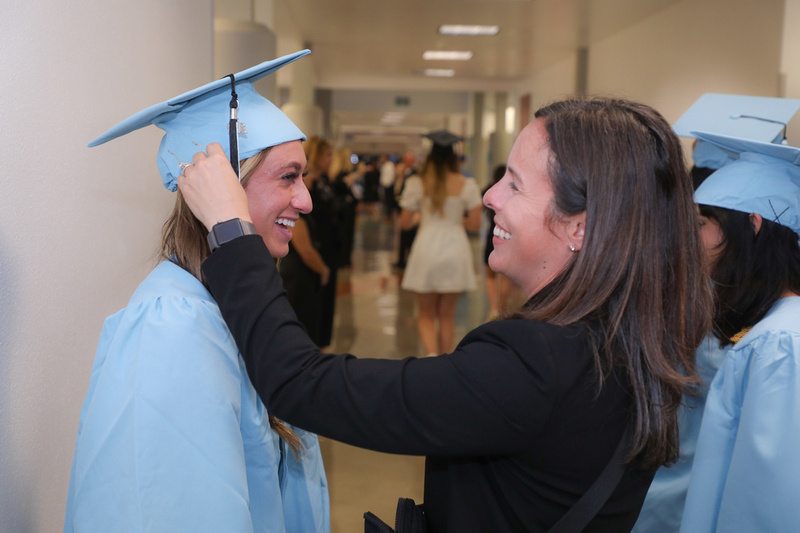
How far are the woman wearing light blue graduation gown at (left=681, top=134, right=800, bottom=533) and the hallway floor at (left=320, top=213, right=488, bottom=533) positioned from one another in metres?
1.94

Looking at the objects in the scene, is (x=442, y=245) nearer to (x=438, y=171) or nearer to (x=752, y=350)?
(x=438, y=171)

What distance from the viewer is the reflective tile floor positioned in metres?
3.36

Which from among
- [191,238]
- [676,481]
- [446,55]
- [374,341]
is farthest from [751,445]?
[446,55]

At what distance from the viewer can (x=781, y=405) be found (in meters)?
1.41

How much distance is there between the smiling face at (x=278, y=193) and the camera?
139 cm

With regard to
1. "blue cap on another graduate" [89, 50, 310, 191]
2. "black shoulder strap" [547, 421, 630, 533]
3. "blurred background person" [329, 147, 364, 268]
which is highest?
"blue cap on another graduate" [89, 50, 310, 191]

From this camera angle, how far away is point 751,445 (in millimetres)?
1424

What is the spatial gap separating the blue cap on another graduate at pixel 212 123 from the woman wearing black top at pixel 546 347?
0.11 m

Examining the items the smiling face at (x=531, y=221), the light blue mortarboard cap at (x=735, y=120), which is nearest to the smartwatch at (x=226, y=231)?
the smiling face at (x=531, y=221)

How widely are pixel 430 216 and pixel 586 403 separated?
4.46 m

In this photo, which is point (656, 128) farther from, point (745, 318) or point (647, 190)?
point (745, 318)

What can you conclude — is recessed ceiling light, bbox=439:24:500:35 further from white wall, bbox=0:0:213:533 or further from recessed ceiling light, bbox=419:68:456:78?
white wall, bbox=0:0:213:533

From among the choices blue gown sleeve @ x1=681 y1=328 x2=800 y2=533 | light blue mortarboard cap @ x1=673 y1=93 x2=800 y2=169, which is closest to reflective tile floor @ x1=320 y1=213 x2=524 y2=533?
blue gown sleeve @ x1=681 y1=328 x2=800 y2=533

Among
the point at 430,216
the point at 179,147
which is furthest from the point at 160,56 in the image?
the point at 430,216
